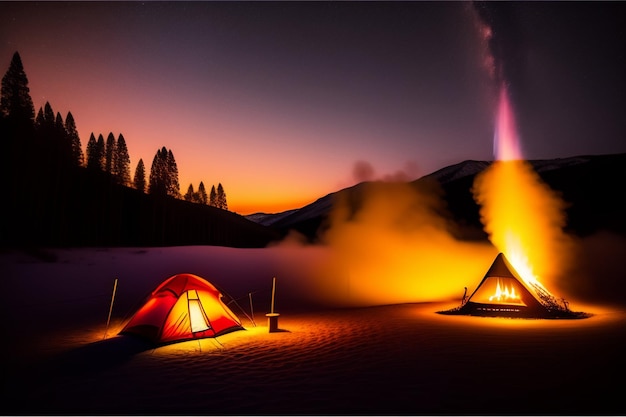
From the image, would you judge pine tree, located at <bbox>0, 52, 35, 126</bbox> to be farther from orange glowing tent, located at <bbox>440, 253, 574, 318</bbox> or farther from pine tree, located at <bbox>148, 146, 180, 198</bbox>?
orange glowing tent, located at <bbox>440, 253, 574, 318</bbox>

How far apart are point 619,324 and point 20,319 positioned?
2372cm

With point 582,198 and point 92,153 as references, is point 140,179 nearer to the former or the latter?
point 92,153

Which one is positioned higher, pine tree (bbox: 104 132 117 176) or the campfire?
pine tree (bbox: 104 132 117 176)

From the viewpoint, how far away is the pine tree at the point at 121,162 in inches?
2835

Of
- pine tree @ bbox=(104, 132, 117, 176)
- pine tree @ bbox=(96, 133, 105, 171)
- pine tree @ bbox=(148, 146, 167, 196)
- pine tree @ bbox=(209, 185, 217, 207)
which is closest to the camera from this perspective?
pine tree @ bbox=(96, 133, 105, 171)

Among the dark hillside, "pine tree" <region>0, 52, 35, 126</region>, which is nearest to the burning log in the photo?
the dark hillside

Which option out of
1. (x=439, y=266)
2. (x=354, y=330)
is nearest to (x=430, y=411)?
(x=354, y=330)

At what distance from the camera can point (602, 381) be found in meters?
7.89

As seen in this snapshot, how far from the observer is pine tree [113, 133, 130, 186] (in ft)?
236

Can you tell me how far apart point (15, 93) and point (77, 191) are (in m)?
14.5

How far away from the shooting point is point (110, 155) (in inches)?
2810

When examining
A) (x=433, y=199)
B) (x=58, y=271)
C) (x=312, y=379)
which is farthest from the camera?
(x=433, y=199)

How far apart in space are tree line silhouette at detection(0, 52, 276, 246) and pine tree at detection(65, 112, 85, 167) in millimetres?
150

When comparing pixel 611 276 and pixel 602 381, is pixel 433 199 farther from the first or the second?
pixel 602 381
